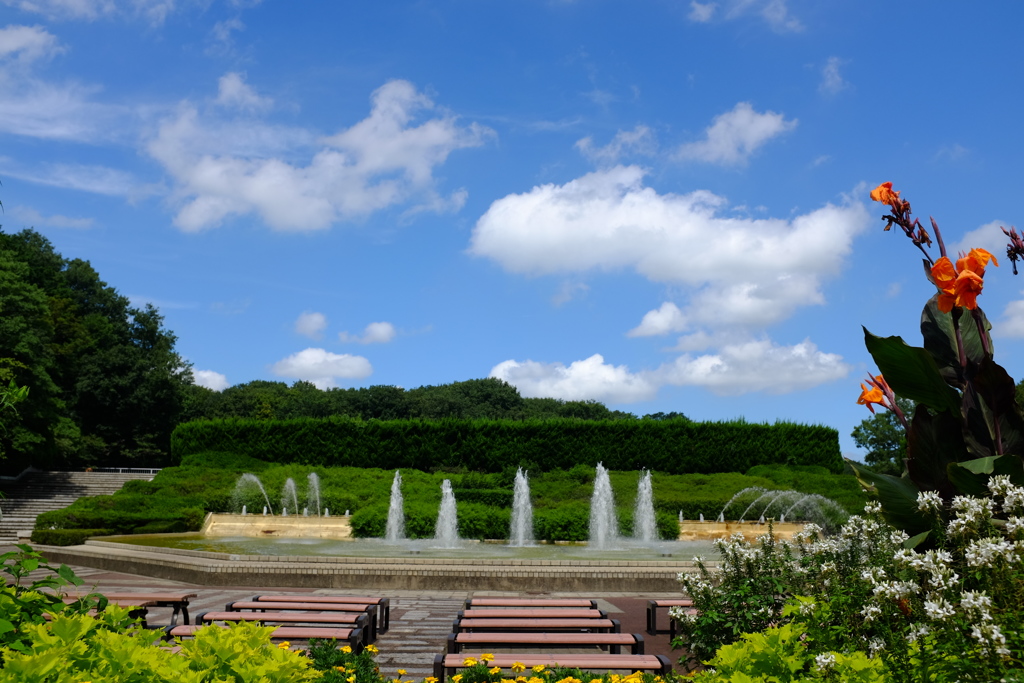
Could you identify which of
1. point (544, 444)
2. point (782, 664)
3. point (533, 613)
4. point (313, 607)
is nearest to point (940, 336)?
point (782, 664)

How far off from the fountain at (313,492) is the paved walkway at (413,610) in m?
12.5

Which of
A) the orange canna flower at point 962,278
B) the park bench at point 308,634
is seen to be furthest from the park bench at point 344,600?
the orange canna flower at point 962,278

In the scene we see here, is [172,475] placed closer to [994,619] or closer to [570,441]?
[570,441]

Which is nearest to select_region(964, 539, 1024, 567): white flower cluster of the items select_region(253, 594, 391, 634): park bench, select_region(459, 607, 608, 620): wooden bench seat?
select_region(459, 607, 608, 620): wooden bench seat

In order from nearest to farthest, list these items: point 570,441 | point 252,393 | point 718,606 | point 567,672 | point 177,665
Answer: point 177,665
point 567,672
point 718,606
point 570,441
point 252,393

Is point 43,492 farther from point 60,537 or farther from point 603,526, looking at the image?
point 603,526

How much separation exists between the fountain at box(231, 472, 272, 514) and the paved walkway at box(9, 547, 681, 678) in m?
11.4

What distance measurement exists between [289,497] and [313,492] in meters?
0.87

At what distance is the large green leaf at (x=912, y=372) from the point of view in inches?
197

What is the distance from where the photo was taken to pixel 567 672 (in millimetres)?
4871

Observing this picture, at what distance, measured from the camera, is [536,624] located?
6.84m

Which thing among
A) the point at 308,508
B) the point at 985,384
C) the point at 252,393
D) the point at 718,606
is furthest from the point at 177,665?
the point at 252,393

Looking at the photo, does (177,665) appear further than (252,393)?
No

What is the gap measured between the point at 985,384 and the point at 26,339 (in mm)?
34496
